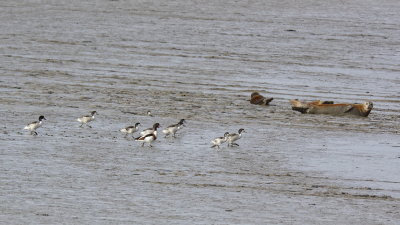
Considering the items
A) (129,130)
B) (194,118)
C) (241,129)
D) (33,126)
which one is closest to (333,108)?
(194,118)

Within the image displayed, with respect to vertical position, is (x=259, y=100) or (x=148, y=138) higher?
(x=259, y=100)

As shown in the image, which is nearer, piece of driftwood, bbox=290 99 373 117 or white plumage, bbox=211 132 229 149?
white plumage, bbox=211 132 229 149

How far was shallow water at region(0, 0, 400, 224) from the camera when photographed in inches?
535

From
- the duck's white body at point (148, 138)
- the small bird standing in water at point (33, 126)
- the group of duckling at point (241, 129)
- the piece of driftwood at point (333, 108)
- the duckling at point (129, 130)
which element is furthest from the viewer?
the piece of driftwood at point (333, 108)

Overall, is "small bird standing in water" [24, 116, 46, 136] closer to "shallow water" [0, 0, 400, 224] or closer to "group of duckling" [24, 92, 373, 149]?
"group of duckling" [24, 92, 373, 149]

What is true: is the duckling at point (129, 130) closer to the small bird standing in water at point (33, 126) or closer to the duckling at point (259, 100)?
the small bird standing in water at point (33, 126)

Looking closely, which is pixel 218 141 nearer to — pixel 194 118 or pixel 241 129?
pixel 241 129

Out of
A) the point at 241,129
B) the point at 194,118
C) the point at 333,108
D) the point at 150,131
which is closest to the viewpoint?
the point at 150,131

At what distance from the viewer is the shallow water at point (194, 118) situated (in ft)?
44.6

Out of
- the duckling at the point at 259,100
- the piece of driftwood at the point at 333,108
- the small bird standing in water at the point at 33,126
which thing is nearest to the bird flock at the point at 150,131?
the small bird standing in water at the point at 33,126

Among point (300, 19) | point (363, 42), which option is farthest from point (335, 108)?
point (300, 19)

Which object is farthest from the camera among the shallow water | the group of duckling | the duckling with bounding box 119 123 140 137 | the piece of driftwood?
the piece of driftwood

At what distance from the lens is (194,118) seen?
795 inches

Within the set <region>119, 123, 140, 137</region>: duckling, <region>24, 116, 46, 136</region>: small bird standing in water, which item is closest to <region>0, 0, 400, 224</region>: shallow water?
<region>24, 116, 46, 136</region>: small bird standing in water
